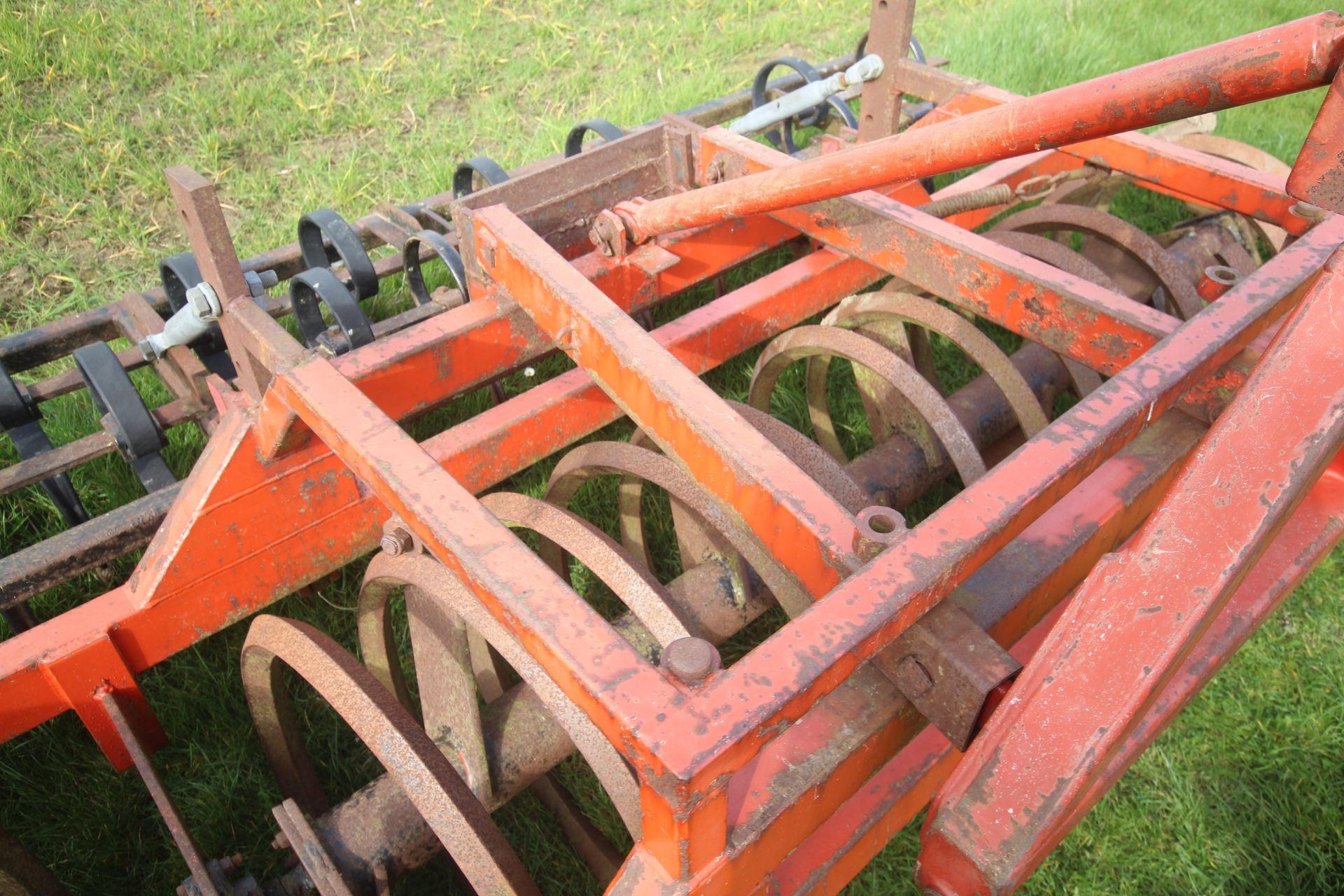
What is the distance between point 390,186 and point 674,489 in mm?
3114

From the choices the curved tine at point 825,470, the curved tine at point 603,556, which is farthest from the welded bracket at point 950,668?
the curved tine at point 825,470

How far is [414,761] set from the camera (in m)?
1.55

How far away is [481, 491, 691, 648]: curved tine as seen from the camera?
5.72 ft

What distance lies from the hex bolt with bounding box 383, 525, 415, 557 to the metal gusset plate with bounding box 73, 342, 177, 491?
0.88 metres

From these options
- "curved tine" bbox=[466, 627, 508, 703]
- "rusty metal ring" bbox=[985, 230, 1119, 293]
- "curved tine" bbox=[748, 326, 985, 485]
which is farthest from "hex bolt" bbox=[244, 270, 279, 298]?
"rusty metal ring" bbox=[985, 230, 1119, 293]

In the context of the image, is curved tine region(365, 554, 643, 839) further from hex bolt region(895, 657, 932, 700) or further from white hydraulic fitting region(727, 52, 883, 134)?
white hydraulic fitting region(727, 52, 883, 134)

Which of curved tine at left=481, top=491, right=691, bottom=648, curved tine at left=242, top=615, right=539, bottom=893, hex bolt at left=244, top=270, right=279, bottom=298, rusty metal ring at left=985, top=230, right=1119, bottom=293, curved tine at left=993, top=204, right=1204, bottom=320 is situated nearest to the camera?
curved tine at left=242, top=615, right=539, bottom=893

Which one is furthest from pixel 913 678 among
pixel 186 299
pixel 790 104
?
pixel 790 104

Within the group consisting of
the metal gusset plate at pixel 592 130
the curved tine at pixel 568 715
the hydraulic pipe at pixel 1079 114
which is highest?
the hydraulic pipe at pixel 1079 114

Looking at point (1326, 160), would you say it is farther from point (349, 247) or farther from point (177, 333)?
point (177, 333)

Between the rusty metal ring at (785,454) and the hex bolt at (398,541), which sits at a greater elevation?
the hex bolt at (398,541)

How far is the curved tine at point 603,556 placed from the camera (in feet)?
5.72

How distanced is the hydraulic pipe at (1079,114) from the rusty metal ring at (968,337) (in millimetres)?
548

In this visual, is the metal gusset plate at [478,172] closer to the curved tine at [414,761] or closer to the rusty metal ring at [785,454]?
the rusty metal ring at [785,454]
